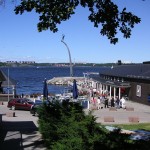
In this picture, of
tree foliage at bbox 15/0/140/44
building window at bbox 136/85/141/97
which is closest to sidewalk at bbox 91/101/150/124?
building window at bbox 136/85/141/97

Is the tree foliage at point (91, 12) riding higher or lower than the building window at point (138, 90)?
higher

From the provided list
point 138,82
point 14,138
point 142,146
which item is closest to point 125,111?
point 138,82

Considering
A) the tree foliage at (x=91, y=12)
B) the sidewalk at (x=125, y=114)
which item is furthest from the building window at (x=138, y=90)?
the tree foliage at (x=91, y=12)

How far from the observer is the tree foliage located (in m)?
10.6

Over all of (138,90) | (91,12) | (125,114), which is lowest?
(125,114)

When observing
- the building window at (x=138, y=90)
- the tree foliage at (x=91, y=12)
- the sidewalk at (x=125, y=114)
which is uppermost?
the tree foliage at (x=91, y=12)

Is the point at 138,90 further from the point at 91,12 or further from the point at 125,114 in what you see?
the point at 91,12

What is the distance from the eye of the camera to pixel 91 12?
10945 millimetres

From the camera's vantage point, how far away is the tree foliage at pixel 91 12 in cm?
1060

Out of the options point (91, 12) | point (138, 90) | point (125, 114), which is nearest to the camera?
point (91, 12)

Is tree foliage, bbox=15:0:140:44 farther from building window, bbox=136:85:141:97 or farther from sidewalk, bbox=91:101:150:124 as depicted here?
building window, bbox=136:85:141:97

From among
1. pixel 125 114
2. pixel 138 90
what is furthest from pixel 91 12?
pixel 138 90

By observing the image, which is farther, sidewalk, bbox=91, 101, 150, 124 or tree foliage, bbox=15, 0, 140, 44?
sidewalk, bbox=91, 101, 150, 124

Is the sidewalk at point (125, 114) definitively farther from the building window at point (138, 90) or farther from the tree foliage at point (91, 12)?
the tree foliage at point (91, 12)
